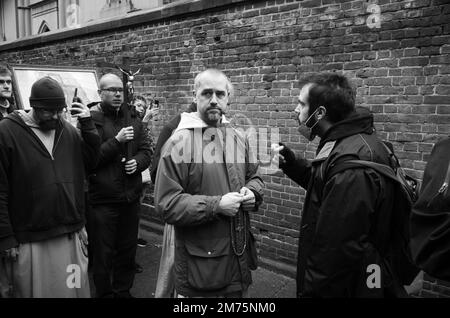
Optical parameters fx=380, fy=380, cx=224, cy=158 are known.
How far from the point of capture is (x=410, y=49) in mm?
3602

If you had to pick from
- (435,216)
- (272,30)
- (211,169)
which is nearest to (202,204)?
(211,169)

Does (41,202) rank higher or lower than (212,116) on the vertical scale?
lower

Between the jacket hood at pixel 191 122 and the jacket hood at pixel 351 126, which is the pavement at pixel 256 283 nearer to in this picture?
the jacket hood at pixel 191 122

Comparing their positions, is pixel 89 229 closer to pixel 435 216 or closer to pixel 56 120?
pixel 56 120

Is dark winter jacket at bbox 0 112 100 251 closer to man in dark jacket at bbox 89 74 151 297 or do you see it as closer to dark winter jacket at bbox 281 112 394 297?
man in dark jacket at bbox 89 74 151 297

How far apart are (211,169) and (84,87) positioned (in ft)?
9.61

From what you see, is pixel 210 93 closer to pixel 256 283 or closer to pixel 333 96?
pixel 333 96

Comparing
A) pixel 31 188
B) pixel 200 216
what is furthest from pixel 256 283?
pixel 31 188

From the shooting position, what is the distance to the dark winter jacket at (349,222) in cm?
198

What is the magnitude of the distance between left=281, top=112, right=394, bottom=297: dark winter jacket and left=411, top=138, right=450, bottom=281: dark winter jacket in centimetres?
26

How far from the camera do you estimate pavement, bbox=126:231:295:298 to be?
4.12m

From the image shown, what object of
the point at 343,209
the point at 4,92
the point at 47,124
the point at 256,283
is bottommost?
the point at 256,283

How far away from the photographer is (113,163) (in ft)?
12.2

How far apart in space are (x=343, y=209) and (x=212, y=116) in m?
1.08
